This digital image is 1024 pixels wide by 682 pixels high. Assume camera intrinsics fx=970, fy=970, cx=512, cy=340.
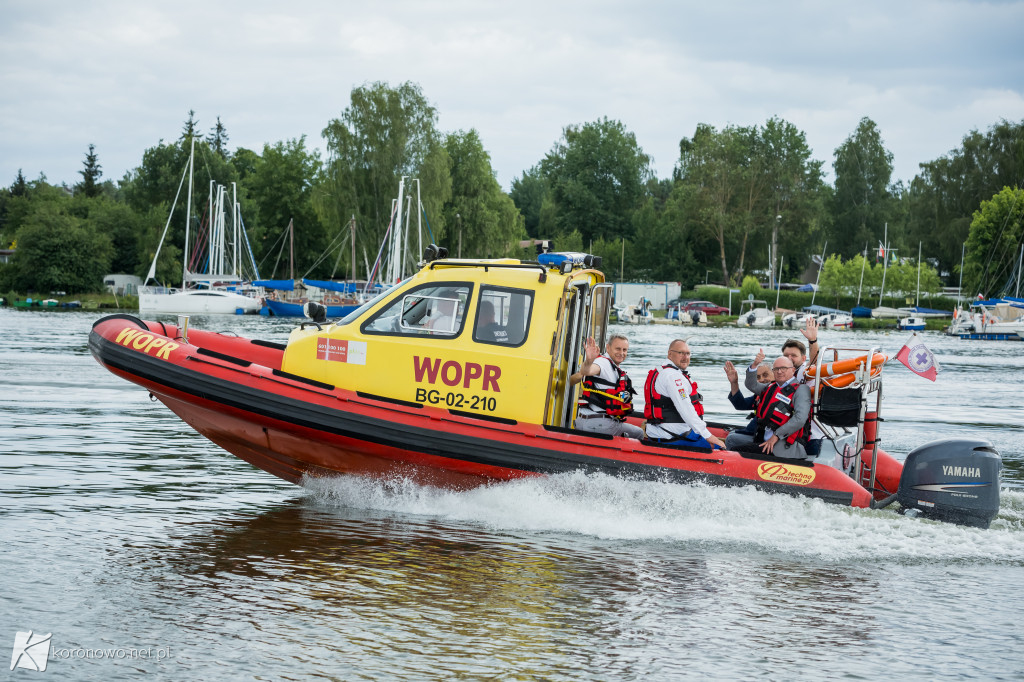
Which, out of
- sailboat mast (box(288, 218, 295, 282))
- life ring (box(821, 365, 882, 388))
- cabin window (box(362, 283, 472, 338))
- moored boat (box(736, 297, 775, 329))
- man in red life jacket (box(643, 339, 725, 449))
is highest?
sailboat mast (box(288, 218, 295, 282))

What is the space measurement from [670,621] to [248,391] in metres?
3.62

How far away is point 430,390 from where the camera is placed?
24.3 feet

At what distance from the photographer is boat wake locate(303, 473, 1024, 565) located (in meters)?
6.97

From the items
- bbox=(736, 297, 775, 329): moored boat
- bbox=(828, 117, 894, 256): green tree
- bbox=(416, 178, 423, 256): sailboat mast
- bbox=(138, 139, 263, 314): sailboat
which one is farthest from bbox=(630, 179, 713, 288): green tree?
bbox=(138, 139, 263, 314): sailboat

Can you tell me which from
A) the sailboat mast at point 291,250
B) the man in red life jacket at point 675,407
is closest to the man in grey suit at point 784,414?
the man in red life jacket at point 675,407

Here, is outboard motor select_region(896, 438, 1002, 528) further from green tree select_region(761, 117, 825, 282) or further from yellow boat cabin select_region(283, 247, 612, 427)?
green tree select_region(761, 117, 825, 282)

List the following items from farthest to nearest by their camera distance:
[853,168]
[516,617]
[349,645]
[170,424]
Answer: [853,168] → [170,424] → [516,617] → [349,645]

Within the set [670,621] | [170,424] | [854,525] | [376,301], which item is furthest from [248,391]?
[170,424]

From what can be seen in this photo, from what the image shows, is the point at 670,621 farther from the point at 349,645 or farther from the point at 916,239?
the point at 916,239

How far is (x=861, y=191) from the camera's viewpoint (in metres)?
73.6

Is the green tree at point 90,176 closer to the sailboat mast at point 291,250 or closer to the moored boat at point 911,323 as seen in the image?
the sailboat mast at point 291,250

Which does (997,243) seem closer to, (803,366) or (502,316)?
(803,366)

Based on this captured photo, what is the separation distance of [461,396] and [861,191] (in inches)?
2852

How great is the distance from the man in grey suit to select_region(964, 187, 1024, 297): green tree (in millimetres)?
52634
